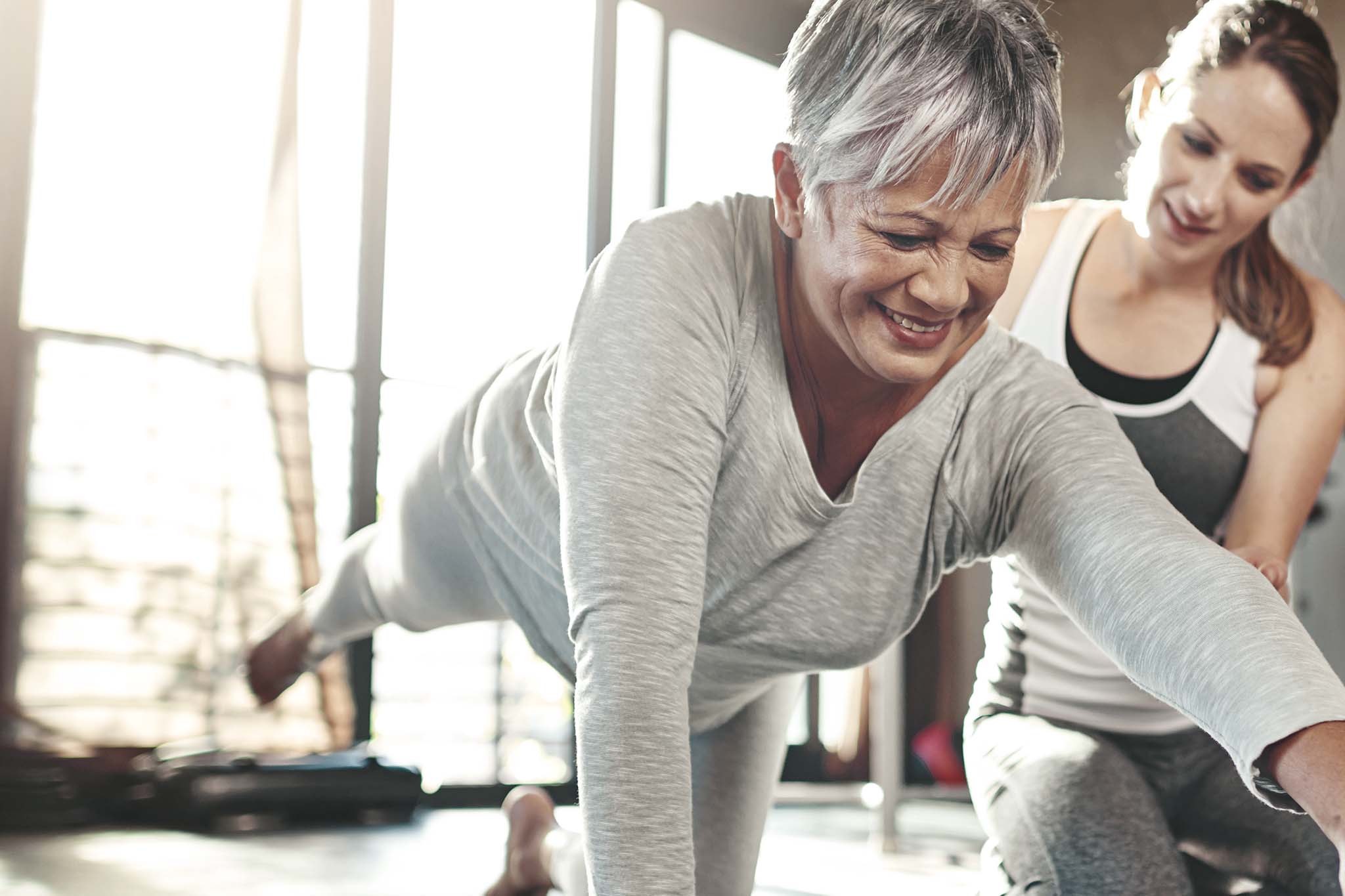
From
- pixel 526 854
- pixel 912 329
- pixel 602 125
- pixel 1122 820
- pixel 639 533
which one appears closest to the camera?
pixel 639 533

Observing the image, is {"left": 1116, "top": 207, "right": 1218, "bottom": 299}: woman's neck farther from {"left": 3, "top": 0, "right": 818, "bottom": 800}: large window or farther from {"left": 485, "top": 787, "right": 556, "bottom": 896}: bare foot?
{"left": 3, "top": 0, "right": 818, "bottom": 800}: large window

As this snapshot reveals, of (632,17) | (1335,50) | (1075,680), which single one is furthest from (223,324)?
(1335,50)

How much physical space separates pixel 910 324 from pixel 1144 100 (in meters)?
0.75

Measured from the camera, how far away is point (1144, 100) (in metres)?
1.52

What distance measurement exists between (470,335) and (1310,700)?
3.42m

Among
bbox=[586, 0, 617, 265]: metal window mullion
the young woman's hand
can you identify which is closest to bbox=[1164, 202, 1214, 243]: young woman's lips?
the young woman's hand

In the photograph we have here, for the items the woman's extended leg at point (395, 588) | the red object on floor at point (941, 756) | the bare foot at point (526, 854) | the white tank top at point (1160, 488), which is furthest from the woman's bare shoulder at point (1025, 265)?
the red object on floor at point (941, 756)

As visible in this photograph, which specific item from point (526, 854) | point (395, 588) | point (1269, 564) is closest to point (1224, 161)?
Answer: point (1269, 564)

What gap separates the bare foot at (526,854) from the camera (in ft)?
5.72

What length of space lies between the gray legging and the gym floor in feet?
2.82

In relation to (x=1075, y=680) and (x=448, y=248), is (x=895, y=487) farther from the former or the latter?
(x=448, y=248)

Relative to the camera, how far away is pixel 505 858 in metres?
1.80

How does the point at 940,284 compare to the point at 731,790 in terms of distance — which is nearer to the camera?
the point at 940,284

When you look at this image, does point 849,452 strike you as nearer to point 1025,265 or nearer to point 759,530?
point 759,530
